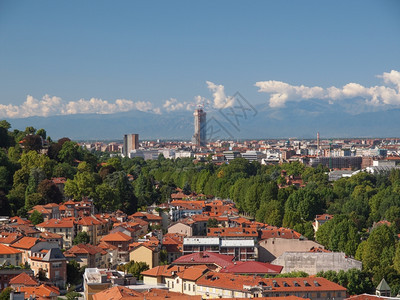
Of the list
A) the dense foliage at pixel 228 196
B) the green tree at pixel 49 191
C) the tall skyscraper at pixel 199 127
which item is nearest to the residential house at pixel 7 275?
the dense foliage at pixel 228 196

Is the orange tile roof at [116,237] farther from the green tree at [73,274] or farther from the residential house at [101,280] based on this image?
the residential house at [101,280]

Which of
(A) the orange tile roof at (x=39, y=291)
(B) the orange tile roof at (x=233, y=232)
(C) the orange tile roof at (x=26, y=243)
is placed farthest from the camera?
(B) the orange tile roof at (x=233, y=232)

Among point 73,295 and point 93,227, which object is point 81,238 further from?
point 73,295

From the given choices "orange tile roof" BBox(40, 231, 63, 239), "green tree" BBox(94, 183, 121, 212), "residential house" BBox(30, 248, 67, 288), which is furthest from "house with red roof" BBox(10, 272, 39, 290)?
"green tree" BBox(94, 183, 121, 212)

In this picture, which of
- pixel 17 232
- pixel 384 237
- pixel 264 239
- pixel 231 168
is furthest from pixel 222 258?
pixel 231 168

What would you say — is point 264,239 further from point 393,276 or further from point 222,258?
point 393,276

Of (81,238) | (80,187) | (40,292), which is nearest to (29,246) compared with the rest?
(81,238)
